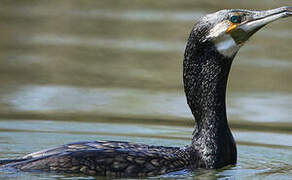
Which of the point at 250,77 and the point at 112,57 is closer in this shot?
the point at 250,77

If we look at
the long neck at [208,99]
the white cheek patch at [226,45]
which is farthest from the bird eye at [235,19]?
the long neck at [208,99]

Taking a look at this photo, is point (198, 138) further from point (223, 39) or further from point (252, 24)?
point (252, 24)

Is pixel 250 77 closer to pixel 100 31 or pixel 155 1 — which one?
pixel 100 31

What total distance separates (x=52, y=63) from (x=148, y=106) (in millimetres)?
2908

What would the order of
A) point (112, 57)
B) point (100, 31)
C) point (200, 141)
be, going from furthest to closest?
point (100, 31)
point (112, 57)
point (200, 141)

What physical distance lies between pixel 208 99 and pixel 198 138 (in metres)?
0.42

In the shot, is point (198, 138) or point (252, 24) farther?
point (198, 138)

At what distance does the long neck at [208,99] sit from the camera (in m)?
9.98

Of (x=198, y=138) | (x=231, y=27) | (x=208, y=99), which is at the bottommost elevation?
(x=198, y=138)

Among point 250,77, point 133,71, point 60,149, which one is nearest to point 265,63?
point 250,77

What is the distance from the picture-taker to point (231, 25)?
984 cm

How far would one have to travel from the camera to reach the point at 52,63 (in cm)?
1559

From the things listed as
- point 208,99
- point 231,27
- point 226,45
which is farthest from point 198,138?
point 231,27

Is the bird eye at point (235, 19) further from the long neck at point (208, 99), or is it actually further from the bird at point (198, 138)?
the long neck at point (208, 99)
